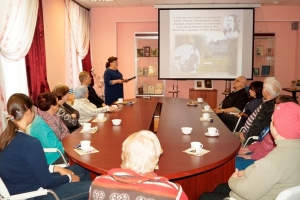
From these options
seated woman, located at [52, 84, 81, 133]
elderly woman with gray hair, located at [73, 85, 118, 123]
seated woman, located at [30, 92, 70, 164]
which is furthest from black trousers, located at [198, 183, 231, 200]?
elderly woman with gray hair, located at [73, 85, 118, 123]

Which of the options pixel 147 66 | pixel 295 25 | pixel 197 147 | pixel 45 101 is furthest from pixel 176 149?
pixel 295 25

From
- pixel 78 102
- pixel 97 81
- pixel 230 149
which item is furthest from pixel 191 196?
pixel 97 81

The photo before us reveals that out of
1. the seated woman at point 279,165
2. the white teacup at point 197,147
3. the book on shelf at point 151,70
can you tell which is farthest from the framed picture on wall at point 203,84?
the seated woman at point 279,165

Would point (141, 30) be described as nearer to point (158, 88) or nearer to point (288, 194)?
point (158, 88)

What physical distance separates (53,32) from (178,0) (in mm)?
2794

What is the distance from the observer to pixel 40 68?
5199mm

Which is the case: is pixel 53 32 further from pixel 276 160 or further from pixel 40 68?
pixel 276 160

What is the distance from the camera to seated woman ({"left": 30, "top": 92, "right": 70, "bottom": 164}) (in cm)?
285

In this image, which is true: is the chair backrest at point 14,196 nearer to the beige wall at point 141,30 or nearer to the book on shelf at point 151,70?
the book on shelf at point 151,70

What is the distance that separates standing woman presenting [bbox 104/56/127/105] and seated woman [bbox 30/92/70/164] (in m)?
2.84

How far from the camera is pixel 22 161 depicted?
2080 mm

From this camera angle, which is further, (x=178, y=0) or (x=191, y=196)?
(x=178, y=0)

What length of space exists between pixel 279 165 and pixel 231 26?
639cm

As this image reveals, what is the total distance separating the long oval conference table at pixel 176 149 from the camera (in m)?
2.21
